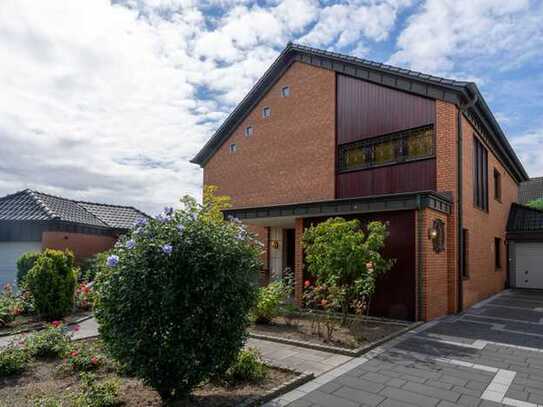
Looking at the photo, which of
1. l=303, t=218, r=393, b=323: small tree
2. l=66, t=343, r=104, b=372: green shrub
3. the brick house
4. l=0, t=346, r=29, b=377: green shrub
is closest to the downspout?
the brick house

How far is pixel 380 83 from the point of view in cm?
1220

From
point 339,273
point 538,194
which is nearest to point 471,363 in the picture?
point 339,273

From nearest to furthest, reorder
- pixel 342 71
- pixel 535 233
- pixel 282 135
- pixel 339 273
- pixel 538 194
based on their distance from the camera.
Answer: pixel 339 273
pixel 342 71
pixel 282 135
pixel 535 233
pixel 538 194

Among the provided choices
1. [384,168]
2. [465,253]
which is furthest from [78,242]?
[465,253]

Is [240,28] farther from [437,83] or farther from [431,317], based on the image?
[431,317]

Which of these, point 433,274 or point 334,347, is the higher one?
point 433,274

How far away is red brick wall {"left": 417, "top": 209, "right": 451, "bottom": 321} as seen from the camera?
8.88 metres

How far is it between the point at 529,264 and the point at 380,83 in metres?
12.7

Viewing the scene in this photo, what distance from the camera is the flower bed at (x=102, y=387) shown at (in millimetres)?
4238

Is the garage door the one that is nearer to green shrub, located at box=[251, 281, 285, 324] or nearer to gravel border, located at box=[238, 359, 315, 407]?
green shrub, located at box=[251, 281, 285, 324]

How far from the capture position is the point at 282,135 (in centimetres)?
1538

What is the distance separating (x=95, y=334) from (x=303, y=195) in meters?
8.56

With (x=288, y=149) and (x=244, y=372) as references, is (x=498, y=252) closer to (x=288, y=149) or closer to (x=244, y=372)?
(x=288, y=149)

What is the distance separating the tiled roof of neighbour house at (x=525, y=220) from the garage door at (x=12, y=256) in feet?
68.5
